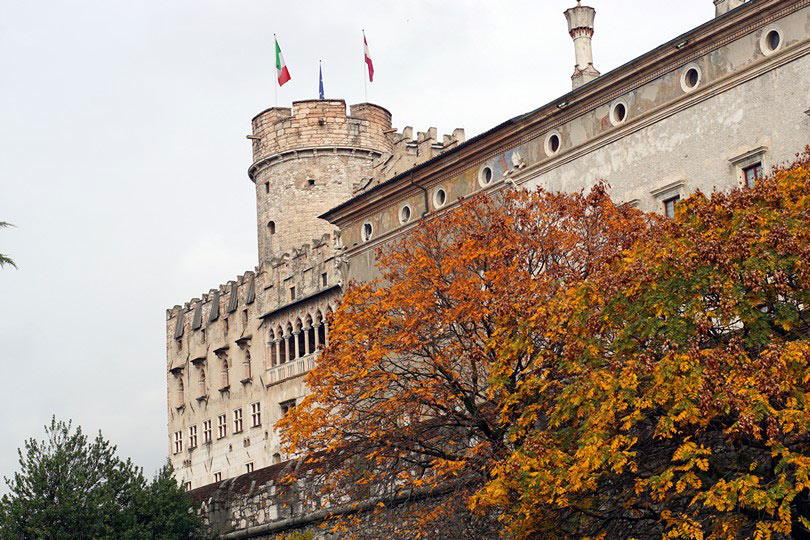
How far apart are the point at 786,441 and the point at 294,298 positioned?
4151cm

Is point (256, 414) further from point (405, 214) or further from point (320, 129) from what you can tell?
point (405, 214)

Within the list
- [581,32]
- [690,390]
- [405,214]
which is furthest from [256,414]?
[690,390]

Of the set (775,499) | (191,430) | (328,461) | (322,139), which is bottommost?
(775,499)

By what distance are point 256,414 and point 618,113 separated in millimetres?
30144

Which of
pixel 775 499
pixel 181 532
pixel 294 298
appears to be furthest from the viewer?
pixel 294 298

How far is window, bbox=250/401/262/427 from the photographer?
62.6m

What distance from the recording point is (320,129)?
67.2 m

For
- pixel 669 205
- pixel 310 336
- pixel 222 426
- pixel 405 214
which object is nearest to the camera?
pixel 669 205

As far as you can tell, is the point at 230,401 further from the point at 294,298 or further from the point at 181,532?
the point at 181,532

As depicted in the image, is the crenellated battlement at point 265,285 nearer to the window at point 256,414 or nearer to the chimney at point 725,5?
the window at point 256,414

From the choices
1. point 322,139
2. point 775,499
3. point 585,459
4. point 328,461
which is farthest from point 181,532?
point 322,139

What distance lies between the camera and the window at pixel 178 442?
69.6 metres

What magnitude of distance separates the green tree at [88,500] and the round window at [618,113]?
16.4 metres

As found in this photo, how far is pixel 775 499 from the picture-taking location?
2017 centimetres
